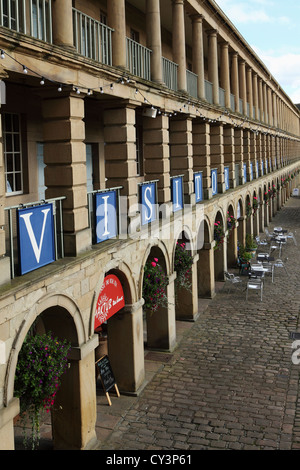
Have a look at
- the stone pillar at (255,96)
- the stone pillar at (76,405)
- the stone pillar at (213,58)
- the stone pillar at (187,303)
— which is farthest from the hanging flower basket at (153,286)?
the stone pillar at (255,96)

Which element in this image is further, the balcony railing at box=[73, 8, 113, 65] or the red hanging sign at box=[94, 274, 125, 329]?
the red hanging sign at box=[94, 274, 125, 329]

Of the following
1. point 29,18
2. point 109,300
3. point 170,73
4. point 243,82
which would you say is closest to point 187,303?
point 109,300

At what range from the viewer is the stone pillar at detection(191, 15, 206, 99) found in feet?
58.0

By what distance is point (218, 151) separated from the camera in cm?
2119

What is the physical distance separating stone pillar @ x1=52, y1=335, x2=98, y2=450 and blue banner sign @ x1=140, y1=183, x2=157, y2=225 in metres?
4.08

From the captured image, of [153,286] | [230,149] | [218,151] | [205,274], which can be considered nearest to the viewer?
[153,286]

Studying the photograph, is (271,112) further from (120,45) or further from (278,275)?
(120,45)

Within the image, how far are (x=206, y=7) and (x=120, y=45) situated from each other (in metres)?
8.47

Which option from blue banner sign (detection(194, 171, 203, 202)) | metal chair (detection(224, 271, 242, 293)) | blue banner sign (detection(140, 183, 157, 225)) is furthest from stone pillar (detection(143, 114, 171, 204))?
metal chair (detection(224, 271, 242, 293))

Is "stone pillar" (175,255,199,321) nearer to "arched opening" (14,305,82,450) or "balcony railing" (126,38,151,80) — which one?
"balcony railing" (126,38,151,80)

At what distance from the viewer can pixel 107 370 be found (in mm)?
11234

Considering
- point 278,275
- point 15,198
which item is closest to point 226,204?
point 278,275

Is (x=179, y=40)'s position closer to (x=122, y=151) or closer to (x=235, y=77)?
(x=122, y=151)

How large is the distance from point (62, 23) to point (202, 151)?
10595 millimetres
